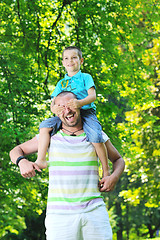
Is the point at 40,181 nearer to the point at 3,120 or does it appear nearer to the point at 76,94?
the point at 3,120

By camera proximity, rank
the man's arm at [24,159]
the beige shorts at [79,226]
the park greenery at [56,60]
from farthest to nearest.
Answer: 1. the park greenery at [56,60]
2. the man's arm at [24,159]
3. the beige shorts at [79,226]

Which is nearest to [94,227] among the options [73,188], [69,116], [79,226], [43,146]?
[79,226]

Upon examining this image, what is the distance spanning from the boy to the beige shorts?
0.40 metres

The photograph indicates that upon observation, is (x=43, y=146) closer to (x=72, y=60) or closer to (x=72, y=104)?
(x=72, y=104)

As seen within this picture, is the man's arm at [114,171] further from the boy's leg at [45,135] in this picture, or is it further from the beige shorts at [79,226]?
the boy's leg at [45,135]

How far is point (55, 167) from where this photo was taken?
2906mm

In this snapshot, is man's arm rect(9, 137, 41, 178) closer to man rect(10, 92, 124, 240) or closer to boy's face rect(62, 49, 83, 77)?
man rect(10, 92, 124, 240)

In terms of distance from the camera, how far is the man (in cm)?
278

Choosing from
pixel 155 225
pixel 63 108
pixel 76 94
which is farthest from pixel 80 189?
pixel 155 225

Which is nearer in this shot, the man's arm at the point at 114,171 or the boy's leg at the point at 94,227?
the boy's leg at the point at 94,227

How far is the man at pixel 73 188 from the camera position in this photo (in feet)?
9.11

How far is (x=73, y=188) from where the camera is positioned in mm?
2824

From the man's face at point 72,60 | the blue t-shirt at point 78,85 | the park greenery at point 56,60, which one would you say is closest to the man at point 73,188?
the blue t-shirt at point 78,85

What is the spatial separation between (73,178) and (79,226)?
31 cm
